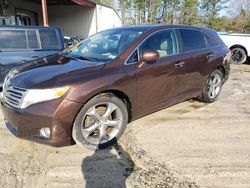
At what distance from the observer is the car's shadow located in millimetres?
2748

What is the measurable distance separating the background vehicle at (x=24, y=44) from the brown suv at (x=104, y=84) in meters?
1.73

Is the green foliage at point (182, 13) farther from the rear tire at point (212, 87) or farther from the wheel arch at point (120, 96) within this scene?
the wheel arch at point (120, 96)

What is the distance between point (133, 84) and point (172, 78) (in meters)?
0.90

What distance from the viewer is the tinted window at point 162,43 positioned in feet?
13.0

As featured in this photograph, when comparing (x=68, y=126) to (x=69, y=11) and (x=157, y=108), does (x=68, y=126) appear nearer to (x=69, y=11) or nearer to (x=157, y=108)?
(x=157, y=108)

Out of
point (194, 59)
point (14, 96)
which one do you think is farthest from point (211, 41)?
point (14, 96)

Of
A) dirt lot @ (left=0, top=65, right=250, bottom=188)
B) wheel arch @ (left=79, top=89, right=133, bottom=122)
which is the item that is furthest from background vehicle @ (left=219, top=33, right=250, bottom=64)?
wheel arch @ (left=79, top=89, right=133, bottom=122)

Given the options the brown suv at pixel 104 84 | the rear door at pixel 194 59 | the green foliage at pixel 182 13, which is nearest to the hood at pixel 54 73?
the brown suv at pixel 104 84

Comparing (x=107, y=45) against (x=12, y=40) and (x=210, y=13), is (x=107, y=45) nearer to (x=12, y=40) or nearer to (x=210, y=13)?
(x=12, y=40)

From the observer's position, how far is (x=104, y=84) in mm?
3260

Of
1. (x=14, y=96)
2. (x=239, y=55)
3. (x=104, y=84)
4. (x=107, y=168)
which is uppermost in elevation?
(x=104, y=84)

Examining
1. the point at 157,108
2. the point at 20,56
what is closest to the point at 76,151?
the point at 157,108

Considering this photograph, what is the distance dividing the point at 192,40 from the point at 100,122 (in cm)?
249

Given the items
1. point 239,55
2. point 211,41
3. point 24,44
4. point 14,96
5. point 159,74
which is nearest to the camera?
point 14,96
